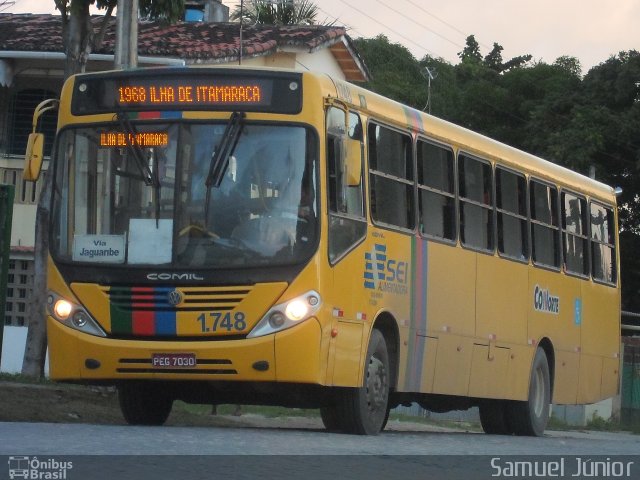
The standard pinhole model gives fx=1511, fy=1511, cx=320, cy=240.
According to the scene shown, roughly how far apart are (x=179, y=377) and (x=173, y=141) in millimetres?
1962

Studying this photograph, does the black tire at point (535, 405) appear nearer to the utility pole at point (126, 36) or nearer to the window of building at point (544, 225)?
the window of building at point (544, 225)

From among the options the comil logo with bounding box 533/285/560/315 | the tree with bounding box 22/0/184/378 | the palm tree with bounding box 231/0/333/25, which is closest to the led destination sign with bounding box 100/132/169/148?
the tree with bounding box 22/0/184/378

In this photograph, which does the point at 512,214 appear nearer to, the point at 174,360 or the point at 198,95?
the point at 198,95

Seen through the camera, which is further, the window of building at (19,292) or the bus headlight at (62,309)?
the window of building at (19,292)

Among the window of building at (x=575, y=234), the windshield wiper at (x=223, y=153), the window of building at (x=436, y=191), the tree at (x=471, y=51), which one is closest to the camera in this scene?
the windshield wiper at (x=223, y=153)

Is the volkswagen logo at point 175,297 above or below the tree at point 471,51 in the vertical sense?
below

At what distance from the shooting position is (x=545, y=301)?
1831cm

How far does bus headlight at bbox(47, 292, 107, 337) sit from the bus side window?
6.70 ft

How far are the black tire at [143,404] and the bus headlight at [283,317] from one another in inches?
70.5

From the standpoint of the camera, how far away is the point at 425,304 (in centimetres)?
1466

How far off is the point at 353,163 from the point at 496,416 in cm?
663

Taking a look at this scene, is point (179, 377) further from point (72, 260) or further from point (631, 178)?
point (631, 178)

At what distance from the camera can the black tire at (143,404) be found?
1377 cm
